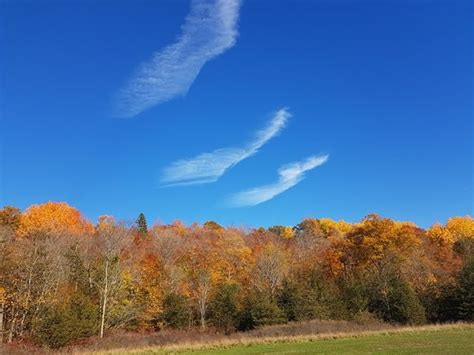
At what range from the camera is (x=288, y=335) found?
41.3m

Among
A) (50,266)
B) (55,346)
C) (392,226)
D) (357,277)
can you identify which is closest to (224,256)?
(357,277)

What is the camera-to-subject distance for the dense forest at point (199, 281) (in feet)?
145

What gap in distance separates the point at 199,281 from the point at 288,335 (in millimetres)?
22178

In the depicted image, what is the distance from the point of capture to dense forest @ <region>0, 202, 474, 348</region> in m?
44.3

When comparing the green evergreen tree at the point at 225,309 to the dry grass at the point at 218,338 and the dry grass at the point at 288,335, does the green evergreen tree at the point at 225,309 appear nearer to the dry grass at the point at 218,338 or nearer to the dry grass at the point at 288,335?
the dry grass at the point at 218,338

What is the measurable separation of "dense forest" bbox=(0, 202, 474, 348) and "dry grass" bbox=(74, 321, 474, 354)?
6.58m

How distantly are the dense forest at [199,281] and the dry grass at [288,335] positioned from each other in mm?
6583

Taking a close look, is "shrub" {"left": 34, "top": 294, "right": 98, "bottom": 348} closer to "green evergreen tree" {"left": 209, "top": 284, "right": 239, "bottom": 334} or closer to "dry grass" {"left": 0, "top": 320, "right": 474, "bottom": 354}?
"dry grass" {"left": 0, "top": 320, "right": 474, "bottom": 354}

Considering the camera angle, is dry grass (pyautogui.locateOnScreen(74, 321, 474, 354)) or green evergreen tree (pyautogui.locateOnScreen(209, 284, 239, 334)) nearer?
dry grass (pyautogui.locateOnScreen(74, 321, 474, 354))

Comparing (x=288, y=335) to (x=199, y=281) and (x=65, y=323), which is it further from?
(x=199, y=281)

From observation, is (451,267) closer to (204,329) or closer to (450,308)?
(450,308)

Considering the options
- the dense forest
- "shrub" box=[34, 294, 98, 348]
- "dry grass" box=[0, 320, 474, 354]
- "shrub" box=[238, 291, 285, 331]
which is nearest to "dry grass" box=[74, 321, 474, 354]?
"dry grass" box=[0, 320, 474, 354]

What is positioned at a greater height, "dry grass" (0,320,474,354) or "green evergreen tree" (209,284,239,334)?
"green evergreen tree" (209,284,239,334)

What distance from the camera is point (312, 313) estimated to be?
2077 inches
